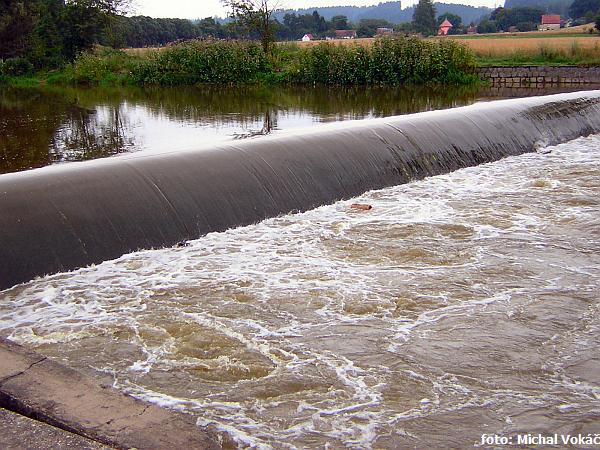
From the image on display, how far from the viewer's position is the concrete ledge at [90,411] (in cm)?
286

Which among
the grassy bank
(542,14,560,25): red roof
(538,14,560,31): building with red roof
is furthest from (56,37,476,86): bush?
(542,14,560,25): red roof

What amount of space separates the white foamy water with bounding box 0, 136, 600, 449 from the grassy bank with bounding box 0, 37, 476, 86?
15.7 meters

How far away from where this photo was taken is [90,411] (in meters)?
3.01

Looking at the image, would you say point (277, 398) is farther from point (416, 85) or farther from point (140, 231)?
point (416, 85)

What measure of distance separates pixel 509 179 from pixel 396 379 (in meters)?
5.49

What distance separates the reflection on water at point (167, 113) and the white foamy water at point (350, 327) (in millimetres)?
2730

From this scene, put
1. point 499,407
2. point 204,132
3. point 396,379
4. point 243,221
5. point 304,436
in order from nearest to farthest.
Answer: point 304,436 < point 499,407 < point 396,379 < point 243,221 < point 204,132

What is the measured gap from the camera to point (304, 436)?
335 cm

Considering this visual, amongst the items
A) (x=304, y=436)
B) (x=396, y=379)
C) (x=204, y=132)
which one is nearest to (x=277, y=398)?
(x=304, y=436)

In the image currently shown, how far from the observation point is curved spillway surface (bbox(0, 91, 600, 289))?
5512mm

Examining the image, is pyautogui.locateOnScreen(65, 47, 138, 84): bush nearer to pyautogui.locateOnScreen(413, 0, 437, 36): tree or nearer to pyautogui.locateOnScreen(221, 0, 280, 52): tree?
pyautogui.locateOnScreen(221, 0, 280, 52): tree

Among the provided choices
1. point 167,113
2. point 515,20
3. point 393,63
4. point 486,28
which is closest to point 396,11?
point 515,20

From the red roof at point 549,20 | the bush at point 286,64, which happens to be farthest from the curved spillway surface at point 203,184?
the red roof at point 549,20

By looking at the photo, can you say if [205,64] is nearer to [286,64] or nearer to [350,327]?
[286,64]
